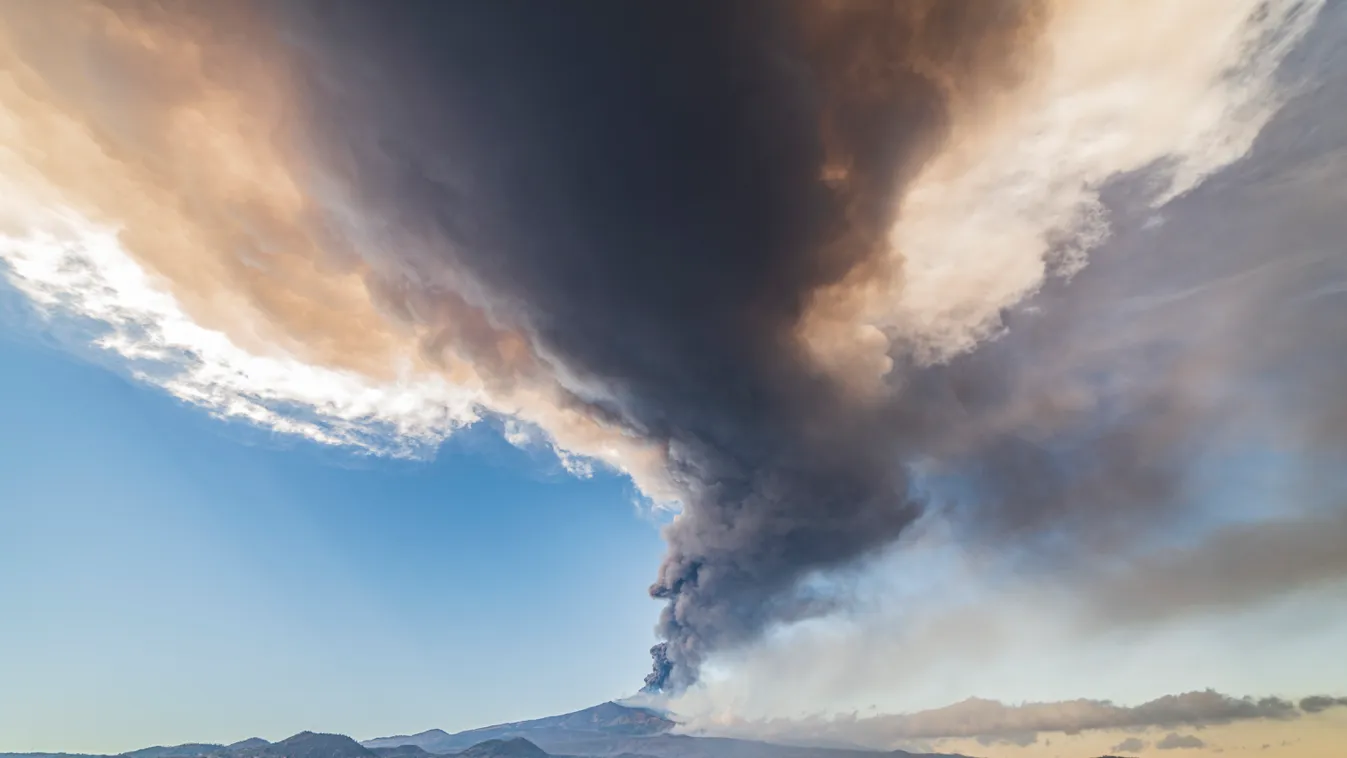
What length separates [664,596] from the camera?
176375 millimetres
